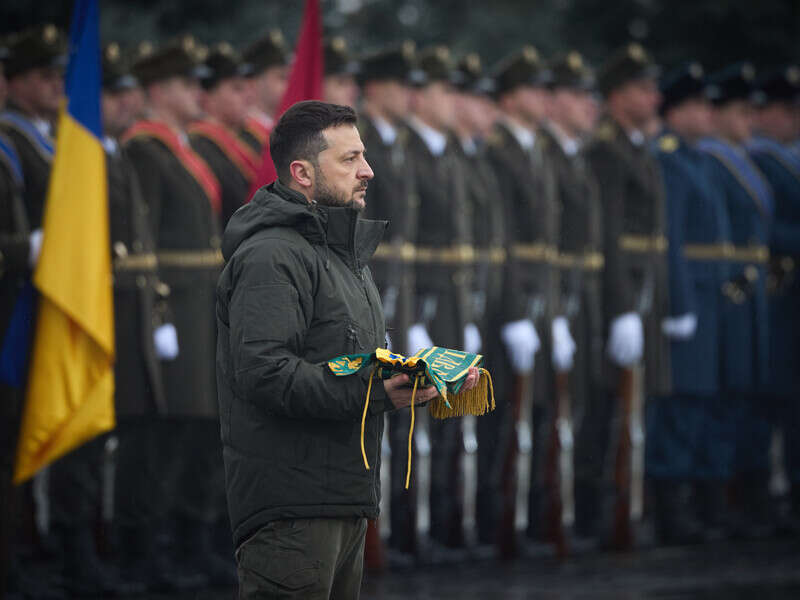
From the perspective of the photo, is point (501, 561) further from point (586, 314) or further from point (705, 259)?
point (705, 259)

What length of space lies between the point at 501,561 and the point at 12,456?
2523mm

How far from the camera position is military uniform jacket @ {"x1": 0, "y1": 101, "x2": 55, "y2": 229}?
639 centimetres

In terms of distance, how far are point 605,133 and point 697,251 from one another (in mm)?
788

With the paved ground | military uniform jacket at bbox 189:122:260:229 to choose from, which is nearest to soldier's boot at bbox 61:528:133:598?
the paved ground

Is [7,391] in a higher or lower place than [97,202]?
lower

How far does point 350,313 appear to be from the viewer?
357 centimetres

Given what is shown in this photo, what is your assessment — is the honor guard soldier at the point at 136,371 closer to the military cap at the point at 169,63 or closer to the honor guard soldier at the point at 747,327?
the military cap at the point at 169,63

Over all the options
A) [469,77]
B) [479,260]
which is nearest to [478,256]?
[479,260]

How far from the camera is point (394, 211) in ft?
23.9

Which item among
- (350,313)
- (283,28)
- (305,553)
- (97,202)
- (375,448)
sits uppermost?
(283,28)

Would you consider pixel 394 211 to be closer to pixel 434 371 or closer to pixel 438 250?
pixel 438 250

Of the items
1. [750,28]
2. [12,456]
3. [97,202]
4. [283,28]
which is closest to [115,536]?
[12,456]

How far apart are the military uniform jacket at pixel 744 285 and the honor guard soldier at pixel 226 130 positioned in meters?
2.67

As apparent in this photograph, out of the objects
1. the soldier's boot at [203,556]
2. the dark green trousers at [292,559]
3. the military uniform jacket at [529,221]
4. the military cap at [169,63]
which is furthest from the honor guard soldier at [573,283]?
the dark green trousers at [292,559]
